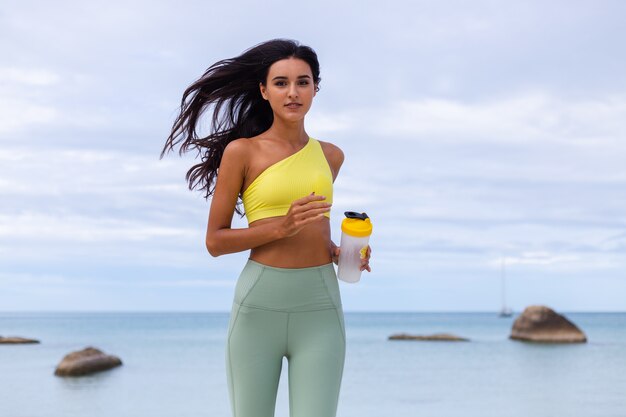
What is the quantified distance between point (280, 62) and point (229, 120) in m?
0.48

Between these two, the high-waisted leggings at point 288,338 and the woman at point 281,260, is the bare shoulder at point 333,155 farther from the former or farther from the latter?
Result: the high-waisted leggings at point 288,338

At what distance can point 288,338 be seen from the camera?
11.6 ft

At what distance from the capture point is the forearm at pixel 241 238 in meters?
3.38

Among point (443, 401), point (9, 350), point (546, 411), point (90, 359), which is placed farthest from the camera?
point (9, 350)

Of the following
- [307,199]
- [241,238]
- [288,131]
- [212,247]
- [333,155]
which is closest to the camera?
[307,199]

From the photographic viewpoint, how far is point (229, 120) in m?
4.02

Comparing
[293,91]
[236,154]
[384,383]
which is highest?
[293,91]

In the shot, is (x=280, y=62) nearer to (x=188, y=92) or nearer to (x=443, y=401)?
(x=188, y=92)

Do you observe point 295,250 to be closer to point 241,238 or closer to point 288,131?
point 241,238

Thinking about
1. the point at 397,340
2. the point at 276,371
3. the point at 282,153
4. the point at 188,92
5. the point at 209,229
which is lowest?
the point at 397,340

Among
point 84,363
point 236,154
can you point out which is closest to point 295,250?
point 236,154

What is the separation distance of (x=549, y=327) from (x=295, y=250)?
29394mm

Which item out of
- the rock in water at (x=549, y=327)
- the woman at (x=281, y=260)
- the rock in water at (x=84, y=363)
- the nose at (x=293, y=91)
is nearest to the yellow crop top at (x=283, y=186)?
the woman at (x=281, y=260)

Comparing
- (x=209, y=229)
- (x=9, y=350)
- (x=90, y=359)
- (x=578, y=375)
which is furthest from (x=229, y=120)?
(x=9, y=350)
